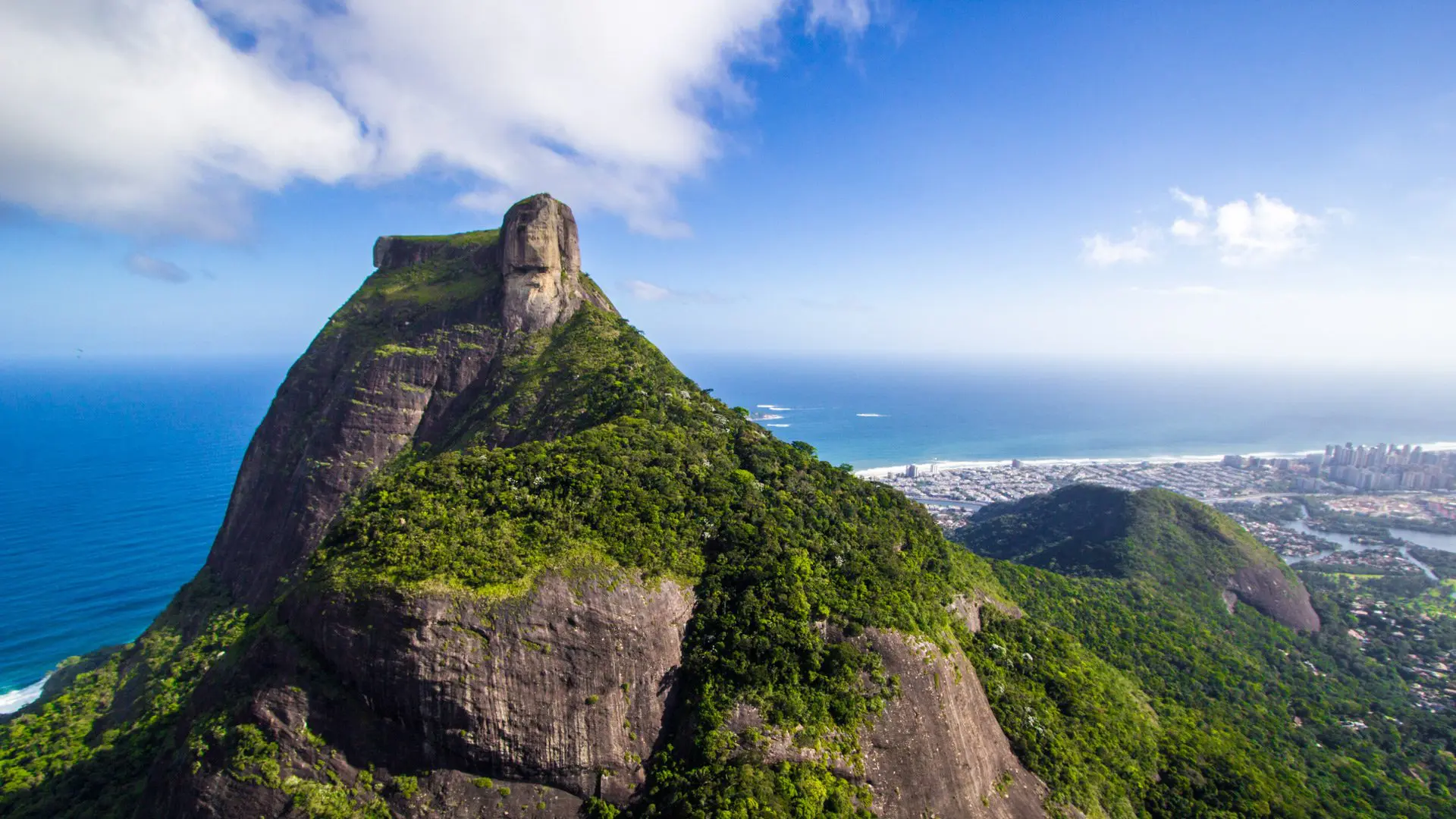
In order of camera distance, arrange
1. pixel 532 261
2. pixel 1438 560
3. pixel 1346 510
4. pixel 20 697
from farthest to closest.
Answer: pixel 1346 510, pixel 1438 560, pixel 20 697, pixel 532 261

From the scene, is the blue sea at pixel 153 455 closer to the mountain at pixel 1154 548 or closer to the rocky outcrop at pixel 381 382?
the rocky outcrop at pixel 381 382

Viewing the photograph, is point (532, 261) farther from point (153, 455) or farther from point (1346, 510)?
point (1346, 510)

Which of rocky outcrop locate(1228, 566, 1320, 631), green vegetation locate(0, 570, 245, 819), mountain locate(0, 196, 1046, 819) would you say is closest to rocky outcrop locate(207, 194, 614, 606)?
mountain locate(0, 196, 1046, 819)

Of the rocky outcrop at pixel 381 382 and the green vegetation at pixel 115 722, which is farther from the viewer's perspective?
the rocky outcrop at pixel 381 382

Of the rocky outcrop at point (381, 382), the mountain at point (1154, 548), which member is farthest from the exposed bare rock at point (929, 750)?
the mountain at point (1154, 548)

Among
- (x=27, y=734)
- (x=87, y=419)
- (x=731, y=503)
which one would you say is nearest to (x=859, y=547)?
(x=731, y=503)

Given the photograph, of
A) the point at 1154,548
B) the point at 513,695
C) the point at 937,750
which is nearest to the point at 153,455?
the point at 513,695

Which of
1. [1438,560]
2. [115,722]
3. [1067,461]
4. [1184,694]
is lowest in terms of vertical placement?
[1438,560]
